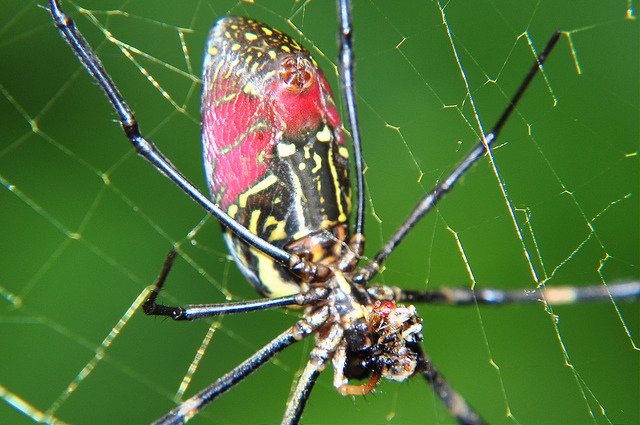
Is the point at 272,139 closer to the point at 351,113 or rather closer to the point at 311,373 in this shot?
the point at 351,113

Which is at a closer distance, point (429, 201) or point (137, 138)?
point (137, 138)

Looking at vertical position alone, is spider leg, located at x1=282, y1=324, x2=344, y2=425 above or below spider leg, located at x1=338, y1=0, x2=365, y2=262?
below

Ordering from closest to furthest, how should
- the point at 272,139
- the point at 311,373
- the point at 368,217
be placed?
1. the point at 272,139
2. the point at 311,373
3. the point at 368,217

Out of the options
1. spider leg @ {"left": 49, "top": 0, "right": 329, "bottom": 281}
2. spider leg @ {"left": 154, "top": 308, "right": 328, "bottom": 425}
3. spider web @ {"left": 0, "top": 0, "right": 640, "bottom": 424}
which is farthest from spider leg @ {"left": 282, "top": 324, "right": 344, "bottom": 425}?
spider web @ {"left": 0, "top": 0, "right": 640, "bottom": 424}

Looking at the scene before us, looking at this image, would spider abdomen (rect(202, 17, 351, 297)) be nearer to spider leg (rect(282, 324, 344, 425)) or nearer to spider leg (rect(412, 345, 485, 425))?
spider leg (rect(282, 324, 344, 425))

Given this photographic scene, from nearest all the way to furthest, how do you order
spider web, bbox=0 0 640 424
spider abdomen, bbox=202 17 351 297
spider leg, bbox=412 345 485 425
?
1. spider abdomen, bbox=202 17 351 297
2. spider leg, bbox=412 345 485 425
3. spider web, bbox=0 0 640 424

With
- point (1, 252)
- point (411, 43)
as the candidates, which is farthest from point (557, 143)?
point (1, 252)

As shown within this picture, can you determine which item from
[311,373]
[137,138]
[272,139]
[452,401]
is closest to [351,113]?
[272,139]

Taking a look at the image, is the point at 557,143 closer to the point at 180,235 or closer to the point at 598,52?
the point at 598,52
